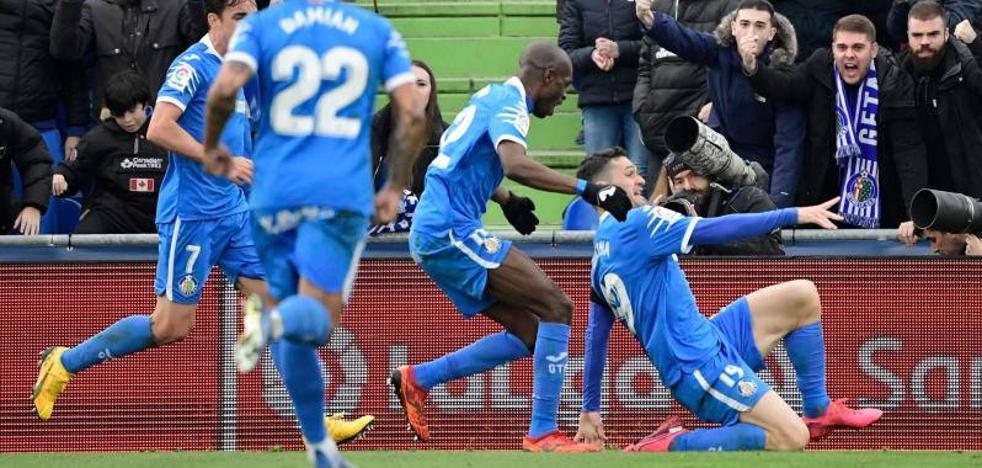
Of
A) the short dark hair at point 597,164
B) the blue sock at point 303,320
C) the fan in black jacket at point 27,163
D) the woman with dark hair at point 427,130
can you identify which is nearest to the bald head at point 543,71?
the short dark hair at point 597,164

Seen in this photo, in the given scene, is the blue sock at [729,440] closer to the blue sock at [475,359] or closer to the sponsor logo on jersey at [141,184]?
the blue sock at [475,359]

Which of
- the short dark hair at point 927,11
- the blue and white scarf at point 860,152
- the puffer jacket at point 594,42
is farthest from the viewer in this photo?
the puffer jacket at point 594,42

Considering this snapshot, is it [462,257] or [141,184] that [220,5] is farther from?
[141,184]

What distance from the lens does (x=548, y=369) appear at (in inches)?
384

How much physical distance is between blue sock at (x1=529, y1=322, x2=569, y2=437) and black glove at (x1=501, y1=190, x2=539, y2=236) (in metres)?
0.60

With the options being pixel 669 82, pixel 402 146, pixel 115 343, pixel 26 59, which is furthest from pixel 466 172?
pixel 26 59

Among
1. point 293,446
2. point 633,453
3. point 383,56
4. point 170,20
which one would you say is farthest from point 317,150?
point 170,20

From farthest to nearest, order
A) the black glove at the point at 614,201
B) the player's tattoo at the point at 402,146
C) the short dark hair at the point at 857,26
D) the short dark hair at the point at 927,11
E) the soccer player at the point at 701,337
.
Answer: the short dark hair at the point at 857,26 < the short dark hair at the point at 927,11 < the soccer player at the point at 701,337 < the black glove at the point at 614,201 < the player's tattoo at the point at 402,146

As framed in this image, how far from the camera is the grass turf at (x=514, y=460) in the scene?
8.54 m

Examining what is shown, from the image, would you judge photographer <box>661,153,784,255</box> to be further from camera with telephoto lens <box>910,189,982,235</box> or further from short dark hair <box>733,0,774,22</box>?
short dark hair <box>733,0,774,22</box>

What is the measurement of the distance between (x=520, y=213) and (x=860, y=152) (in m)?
2.88

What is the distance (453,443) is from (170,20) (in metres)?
3.99

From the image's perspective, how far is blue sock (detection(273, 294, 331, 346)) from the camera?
674 cm

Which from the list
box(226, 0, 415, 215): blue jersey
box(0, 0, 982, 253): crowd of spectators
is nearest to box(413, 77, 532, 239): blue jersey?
box(0, 0, 982, 253): crowd of spectators
